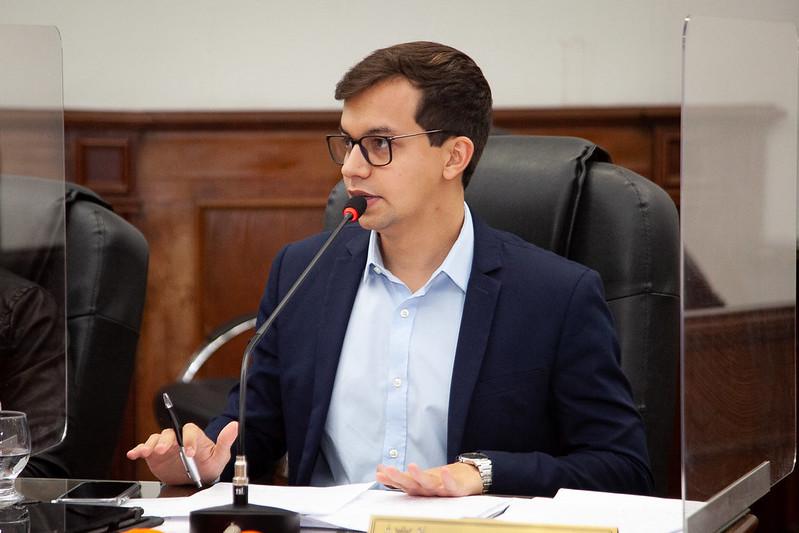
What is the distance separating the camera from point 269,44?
3459 mm

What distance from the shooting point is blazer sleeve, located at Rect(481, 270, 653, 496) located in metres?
1.56

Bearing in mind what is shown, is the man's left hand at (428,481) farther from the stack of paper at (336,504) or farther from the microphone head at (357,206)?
the microphone head at (357,206)

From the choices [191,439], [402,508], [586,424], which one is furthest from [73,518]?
[586,424]

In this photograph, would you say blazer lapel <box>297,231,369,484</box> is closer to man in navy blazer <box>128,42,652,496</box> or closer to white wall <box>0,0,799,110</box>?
man in navy blazer <box>128,42,652,496</box>

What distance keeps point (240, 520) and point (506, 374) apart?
2.10ft

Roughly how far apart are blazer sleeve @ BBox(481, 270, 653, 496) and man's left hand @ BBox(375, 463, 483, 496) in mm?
155

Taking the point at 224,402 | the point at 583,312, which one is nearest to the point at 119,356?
the point at 224,402

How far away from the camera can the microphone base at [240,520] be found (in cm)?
114

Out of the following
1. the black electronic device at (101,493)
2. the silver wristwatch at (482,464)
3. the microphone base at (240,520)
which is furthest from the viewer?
the silver wristwatch at (482,464)

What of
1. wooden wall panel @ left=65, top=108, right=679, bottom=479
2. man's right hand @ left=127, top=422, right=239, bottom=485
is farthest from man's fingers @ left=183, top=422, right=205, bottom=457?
wooden wall panel @ left=65, top=108, right=679, bottom=479

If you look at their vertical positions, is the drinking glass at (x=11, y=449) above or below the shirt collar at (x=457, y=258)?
below

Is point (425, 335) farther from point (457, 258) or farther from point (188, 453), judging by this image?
point (188, 453)

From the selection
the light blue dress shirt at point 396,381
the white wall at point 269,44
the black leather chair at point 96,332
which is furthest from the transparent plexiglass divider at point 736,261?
the white wall at point 269,44

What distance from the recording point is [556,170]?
193cm
